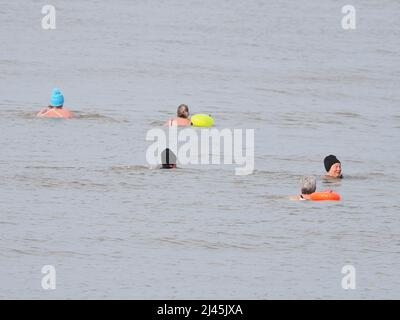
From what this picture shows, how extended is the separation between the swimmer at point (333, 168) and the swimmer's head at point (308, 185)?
1474 millimetres

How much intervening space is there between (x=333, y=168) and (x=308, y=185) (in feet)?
5.75

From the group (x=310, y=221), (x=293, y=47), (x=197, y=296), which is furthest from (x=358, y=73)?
(x=197, y=296)

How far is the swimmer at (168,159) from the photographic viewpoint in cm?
2544

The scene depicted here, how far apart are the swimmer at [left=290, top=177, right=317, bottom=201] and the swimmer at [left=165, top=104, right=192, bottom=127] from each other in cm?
707

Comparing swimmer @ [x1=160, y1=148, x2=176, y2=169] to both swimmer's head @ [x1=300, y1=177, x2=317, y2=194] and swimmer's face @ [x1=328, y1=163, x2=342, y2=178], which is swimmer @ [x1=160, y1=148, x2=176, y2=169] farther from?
swimmer's head @ [x1=300, y1=177, x2=317, y2=194]

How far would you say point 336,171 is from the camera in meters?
24.5

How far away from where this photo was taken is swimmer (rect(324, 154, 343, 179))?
24378 millimetres

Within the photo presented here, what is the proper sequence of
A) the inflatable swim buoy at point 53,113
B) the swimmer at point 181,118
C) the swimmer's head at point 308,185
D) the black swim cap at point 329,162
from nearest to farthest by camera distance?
the swimmer's head at point 308,185, the black swim cap at point 329,162, the swimmer at point 181,118, the inflatable swim buoy at point 53,113

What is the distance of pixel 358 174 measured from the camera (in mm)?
26172

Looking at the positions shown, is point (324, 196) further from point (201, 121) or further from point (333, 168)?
point (201, 121)

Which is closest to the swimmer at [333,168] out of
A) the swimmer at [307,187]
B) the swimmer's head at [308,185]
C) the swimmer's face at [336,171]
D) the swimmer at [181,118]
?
the swimmer's face at [336,171]

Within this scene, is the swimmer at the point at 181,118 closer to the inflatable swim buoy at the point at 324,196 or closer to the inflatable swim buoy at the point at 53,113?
the inflatable swim buoy at the point at 53,113

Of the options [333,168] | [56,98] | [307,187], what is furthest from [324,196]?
[56,98]

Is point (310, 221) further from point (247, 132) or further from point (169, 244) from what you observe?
point (247, 132)
